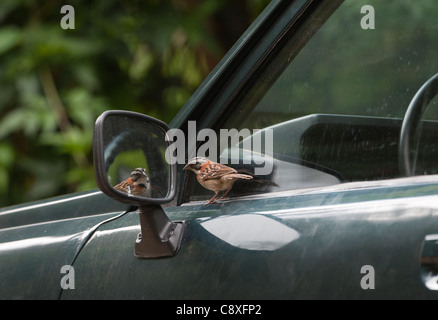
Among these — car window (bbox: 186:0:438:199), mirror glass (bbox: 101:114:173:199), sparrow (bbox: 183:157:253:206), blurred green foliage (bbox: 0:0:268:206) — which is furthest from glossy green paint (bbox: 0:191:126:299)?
blurred green foliage (bbox: 0:0:268:206)

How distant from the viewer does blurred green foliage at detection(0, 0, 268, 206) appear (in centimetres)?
620

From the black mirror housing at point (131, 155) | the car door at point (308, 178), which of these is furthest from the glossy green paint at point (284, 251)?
the black mirror housing at point (131, 155)

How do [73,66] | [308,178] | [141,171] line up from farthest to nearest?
[73,66]
[141,171]
[308,178]

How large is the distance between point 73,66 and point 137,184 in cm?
469

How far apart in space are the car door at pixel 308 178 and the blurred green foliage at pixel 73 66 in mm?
4249

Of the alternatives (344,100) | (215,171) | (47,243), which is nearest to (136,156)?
(215,171)

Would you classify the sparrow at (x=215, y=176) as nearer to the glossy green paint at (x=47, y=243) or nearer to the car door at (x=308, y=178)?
the car door at (x=308, y=178)

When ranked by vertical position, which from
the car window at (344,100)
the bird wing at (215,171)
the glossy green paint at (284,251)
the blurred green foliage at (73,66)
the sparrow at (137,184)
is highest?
the blurred green foliage at (73,66)

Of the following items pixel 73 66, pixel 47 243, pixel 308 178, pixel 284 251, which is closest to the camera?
pixel 284 251

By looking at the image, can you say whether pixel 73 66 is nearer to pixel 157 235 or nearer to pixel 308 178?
pixel 157 235

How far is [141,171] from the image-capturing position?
1.90 m

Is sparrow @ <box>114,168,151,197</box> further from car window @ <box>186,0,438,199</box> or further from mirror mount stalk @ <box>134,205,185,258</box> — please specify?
car window @ <box>186,0,438,199</box>

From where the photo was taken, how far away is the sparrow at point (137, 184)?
1803 mm
